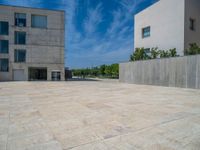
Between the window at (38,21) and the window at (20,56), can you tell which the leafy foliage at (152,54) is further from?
the window at (20,56)

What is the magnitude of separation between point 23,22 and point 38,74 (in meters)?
10.7

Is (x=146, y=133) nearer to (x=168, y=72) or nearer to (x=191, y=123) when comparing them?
(x=191, y=123)

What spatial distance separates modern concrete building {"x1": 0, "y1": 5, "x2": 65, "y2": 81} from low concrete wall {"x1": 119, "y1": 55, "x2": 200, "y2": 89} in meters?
15.9

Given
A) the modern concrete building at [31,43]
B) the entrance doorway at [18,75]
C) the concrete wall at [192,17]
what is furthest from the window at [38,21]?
the concrete wall at [192,17]

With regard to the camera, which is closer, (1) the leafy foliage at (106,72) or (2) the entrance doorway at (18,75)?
(2) the entrance doorway at (18,75)

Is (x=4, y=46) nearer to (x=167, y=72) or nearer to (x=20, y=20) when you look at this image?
(x=20, y=20)

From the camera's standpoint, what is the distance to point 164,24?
2412 cm

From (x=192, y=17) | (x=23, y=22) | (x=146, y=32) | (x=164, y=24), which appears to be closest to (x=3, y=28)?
(x=23, y=22)

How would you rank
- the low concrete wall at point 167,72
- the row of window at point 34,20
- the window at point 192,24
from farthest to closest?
the row of window at point 34,20
the window at point 192,24
the low concrete wall at point 167,72

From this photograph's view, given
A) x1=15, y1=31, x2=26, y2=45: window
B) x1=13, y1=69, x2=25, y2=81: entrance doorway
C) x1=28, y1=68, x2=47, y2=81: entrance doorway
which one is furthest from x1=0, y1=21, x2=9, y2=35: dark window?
x1=28, y1=68, x2=47, y2=81: entrance doorway

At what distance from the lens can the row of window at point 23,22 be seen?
29.0 metres

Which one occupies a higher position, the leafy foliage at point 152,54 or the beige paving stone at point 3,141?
the leafy foliage at point 152,54

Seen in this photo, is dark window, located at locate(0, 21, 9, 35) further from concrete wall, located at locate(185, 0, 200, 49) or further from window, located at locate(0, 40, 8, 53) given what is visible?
concrete wall, located at locate(185, 0, 200, 49)

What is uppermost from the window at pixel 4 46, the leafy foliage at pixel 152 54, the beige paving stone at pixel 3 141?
the window at pixel 4 46
